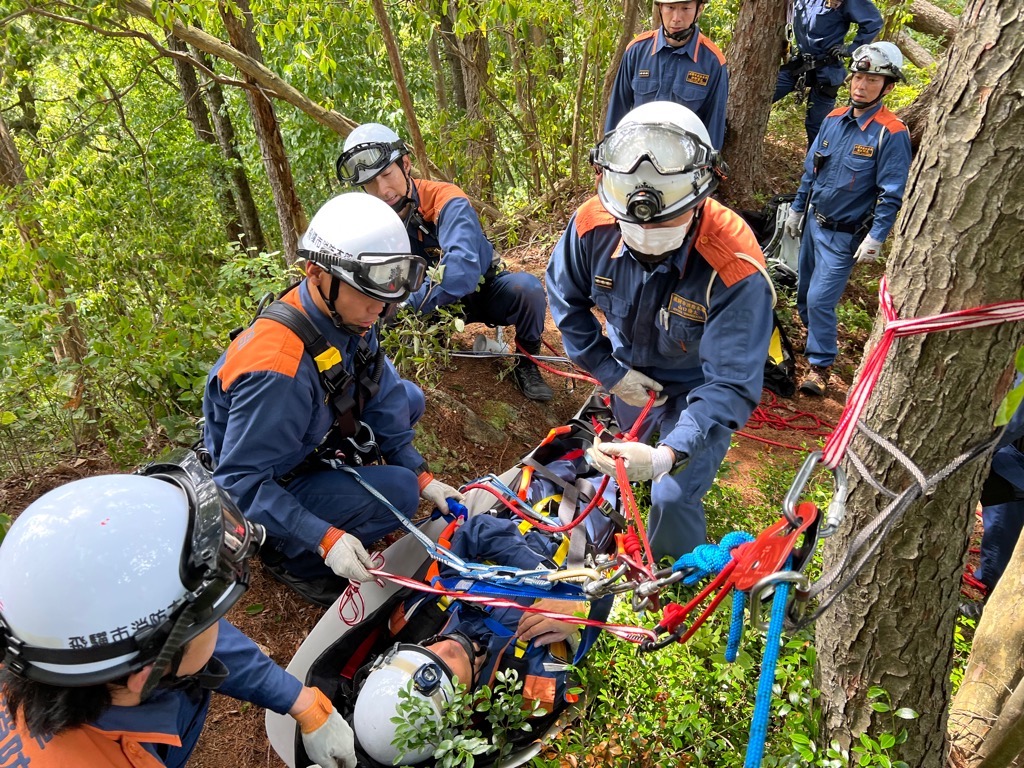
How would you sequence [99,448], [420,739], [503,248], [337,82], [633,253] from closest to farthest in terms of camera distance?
[420,739]
[633,253]
[99,448]
[503,248]
[337,82]

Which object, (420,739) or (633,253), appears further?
(633,253)

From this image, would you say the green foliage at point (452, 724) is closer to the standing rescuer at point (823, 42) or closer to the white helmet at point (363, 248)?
the white helmet at point (363, 248)

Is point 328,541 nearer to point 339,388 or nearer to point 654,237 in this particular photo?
point 339,388

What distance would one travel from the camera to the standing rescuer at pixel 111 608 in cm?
152

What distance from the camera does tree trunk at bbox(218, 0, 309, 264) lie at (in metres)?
5.43

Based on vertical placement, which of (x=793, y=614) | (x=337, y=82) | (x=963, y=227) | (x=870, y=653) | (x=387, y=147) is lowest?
(x=870, y=653)

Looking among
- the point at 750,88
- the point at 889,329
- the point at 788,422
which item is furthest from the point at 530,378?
the point at 750,88

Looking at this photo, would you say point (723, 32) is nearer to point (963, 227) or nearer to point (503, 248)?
point (503, 248)

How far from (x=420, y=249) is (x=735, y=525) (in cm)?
290

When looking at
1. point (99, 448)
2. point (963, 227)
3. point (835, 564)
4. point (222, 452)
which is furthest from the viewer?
point (99, 448)

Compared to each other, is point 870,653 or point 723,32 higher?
point 723,32

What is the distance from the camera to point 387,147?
4289mm

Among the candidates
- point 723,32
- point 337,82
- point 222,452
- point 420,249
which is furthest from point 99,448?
point 723,32

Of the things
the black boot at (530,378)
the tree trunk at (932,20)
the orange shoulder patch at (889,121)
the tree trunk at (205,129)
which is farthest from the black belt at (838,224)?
the tree trunk at (205,129)
